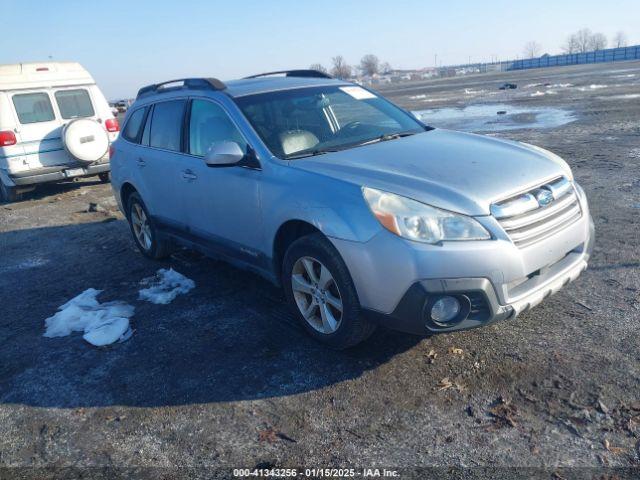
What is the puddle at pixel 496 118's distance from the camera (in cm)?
1469

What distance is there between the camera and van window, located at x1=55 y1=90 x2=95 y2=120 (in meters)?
10.6

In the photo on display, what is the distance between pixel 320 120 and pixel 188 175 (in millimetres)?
1279

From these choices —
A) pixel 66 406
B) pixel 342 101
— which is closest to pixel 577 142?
pixel 342 101

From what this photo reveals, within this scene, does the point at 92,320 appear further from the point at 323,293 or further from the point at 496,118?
the point at 496,118

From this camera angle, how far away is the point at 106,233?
25.0 feet

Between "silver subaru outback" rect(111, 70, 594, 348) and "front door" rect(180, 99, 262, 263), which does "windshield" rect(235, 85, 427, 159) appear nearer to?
"silver subaru outback" rect(111, 70, 594, 348)

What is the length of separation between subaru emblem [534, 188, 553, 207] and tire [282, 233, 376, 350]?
1269 millimetres

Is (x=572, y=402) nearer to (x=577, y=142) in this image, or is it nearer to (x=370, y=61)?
(x=577, y=142)

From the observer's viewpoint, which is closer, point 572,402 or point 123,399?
point 572,402

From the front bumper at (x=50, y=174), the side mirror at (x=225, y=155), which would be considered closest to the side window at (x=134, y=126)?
the side mirror at (x=225, y=155)

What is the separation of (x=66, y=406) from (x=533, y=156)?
11.6ft

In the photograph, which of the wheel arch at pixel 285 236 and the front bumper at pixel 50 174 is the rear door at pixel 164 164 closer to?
the wheel arch at pixel 285 236

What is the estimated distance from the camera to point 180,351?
398 centimetres

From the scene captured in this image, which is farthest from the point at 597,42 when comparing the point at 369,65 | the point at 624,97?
the point at 624,97
